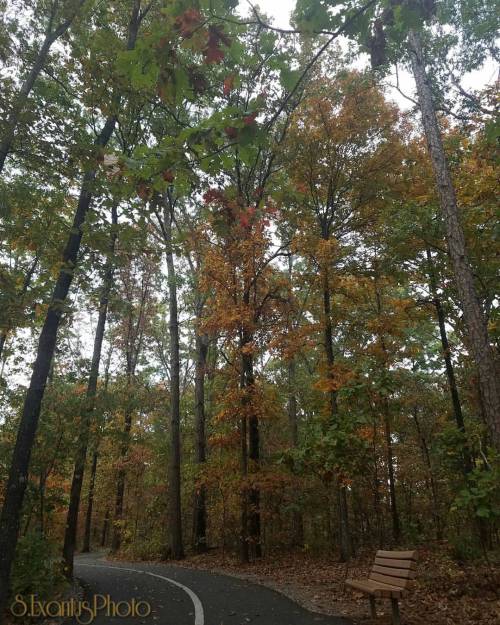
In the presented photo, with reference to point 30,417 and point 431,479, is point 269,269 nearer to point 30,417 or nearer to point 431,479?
point 30,417

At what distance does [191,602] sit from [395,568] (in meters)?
4.25

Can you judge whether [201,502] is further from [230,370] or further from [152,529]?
[230,370]

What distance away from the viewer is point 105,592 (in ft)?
30.0

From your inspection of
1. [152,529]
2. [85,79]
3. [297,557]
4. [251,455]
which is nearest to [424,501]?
[297,557]

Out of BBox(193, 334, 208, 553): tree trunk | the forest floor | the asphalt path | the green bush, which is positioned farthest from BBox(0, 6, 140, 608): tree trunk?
BBox(193, 334, 208, 553): tree trunk

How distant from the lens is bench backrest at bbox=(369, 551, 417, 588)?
17.1ft

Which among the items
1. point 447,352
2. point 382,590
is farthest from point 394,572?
point 447,352

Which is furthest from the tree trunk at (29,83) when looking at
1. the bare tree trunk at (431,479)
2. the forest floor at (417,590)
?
the bare tree trunk at (431,479)

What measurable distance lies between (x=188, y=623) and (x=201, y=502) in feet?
36.3

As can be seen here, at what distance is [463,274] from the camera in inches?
281

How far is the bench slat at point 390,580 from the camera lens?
203 inches

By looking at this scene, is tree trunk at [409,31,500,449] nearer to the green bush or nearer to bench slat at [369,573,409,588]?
bench slat at [369,573,409,588]

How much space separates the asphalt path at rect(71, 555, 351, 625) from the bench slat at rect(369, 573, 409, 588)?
0.72 m

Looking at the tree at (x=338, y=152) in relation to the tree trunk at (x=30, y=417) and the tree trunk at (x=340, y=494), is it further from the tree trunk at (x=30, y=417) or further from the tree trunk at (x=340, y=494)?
the tree trunk at (x=30, y=417)
